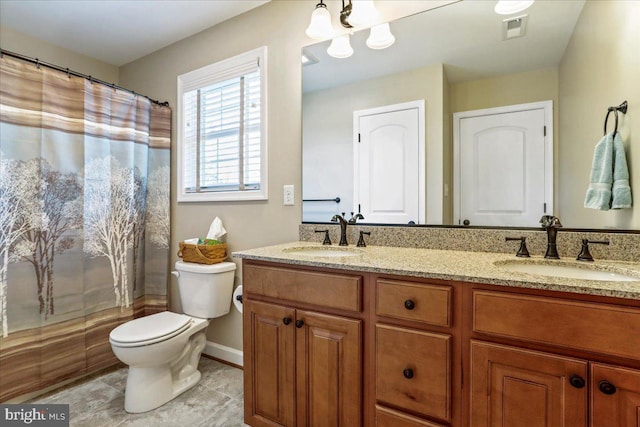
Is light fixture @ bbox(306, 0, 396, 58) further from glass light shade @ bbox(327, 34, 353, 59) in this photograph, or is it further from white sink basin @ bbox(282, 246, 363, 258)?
white sink basin @ bbox(282, 246, 363, 258)

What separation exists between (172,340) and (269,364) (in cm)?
65

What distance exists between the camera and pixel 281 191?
6.55 feet

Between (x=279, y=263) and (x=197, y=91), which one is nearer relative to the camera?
(x=279, y=263)

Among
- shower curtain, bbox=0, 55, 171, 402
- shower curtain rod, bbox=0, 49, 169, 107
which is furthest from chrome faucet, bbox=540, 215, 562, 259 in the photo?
shower curtain rod, bbox=0, 49, 169, 107

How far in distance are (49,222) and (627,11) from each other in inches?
116

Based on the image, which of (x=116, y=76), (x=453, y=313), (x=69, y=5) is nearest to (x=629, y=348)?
(x=453, y=313)

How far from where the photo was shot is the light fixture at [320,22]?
1.70 meters

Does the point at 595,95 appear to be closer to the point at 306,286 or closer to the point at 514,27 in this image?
the point at 514,27

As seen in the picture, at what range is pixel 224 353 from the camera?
2.24 meters

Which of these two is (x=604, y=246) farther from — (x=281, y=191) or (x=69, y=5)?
(x=69, y=5)

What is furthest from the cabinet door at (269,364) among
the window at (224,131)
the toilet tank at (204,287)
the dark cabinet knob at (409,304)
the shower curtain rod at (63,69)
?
the shower curtain rod at (63,69)

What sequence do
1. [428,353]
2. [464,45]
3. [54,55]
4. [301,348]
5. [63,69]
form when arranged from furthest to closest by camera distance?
1. [54,55]
2. [63,69]
3. [464,45]
4. [301,348]
5. [428,353]

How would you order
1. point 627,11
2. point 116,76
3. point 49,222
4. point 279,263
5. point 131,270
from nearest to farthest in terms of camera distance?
point 627,11 → point 279,263 → point 49,222 → point 131,270 → point 116,76

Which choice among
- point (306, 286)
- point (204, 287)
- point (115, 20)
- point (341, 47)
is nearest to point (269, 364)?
point (306, 286)
